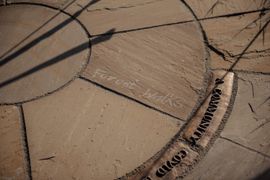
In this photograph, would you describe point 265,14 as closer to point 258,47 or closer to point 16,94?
point 258,47

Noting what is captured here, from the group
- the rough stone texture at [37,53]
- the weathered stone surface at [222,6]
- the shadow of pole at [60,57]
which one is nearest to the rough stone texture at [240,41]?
the weathered stone surface at [222,6]

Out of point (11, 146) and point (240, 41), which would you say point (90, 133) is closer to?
point (11, 146)

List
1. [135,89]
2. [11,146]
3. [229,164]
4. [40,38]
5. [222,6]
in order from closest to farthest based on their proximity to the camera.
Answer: [229,164]
[11,146]
[135,89]
[40,38]
[222,6]

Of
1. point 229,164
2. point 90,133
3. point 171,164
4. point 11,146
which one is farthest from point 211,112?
point 11,146

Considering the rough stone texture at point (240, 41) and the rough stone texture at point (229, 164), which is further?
the rough stone texture at point (240, 41)

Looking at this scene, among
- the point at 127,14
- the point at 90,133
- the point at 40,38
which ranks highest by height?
the point at 127,14

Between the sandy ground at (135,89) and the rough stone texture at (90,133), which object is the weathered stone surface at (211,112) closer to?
the sandy ground at (135,89)
